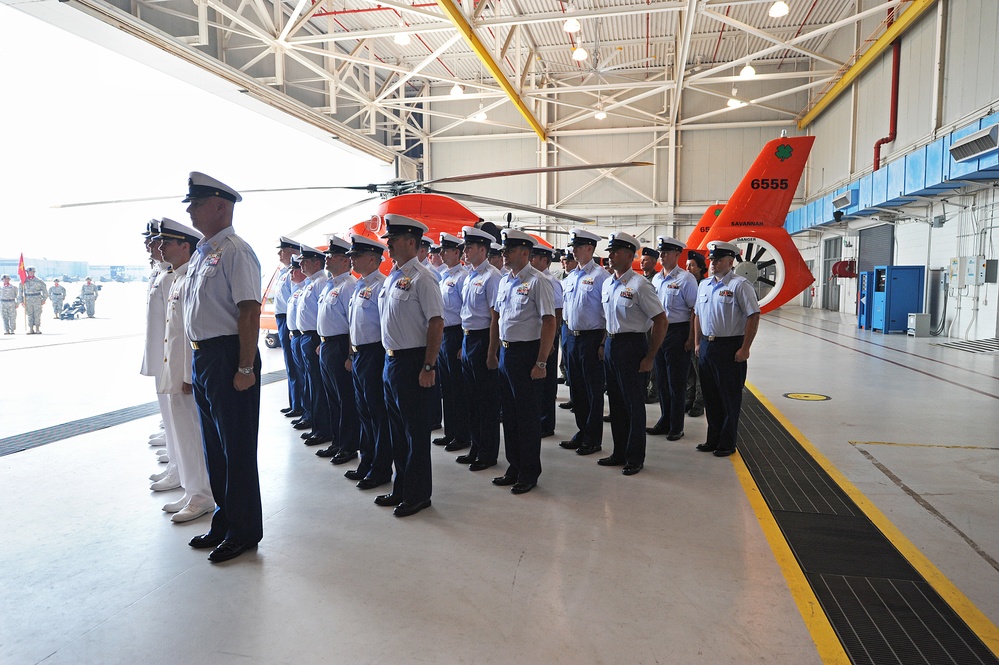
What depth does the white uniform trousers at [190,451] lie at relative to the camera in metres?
3.47

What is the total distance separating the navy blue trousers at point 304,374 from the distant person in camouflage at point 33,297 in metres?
12.0

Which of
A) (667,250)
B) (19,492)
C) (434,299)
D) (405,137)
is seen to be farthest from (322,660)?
(405,137)

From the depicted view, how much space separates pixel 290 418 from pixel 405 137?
18.4m

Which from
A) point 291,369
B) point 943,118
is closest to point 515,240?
point 291,369

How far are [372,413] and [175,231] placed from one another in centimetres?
169

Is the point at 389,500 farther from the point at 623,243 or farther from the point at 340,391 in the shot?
the point at 623,243

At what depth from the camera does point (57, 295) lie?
53.5ft

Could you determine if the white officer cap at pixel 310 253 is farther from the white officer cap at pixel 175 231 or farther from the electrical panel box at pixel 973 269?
the electrical panel box at pixel 973 269

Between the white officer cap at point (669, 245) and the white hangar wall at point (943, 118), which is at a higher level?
the white hangar wall at point (943, 118)

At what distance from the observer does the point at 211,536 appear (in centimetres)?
308

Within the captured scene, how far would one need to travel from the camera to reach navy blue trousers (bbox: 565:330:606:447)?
15.3 feet

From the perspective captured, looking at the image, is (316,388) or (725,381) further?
(316,388)

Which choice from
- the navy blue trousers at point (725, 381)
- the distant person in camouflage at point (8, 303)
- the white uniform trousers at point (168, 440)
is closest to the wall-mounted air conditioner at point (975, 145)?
the navy blue trousers at point (725, 381)

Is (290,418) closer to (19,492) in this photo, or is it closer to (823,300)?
(19,492)
